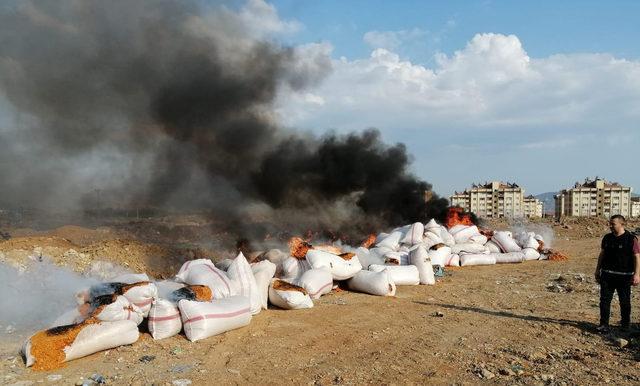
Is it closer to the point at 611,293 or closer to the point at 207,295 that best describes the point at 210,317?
the point at 207,295

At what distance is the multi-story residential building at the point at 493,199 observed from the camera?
46688mm

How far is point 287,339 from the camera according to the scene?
465cm

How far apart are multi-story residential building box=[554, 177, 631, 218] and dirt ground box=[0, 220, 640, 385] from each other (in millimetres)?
42312

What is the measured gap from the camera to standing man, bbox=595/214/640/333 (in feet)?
15.6

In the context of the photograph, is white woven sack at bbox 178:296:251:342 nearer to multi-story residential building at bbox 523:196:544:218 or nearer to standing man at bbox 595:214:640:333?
standing man at bbox 595:214:640:333

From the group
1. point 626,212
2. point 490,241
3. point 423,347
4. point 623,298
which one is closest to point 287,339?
point 423,347

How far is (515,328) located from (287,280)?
114 inches

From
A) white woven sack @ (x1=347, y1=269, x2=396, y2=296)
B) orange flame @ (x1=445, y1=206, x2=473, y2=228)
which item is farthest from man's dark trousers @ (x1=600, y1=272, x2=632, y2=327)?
orange flame @ (x1=445, y1=206, x2=473, y2=228)

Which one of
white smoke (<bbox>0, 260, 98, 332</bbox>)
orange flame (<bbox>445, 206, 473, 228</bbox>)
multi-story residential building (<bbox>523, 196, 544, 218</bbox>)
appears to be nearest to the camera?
white smoke (<bbox>0, 260, 98, 332</bbox>)

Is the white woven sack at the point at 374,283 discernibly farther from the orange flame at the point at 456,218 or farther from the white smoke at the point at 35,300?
the orange flame at the point at 456,218

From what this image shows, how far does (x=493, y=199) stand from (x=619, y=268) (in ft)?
146

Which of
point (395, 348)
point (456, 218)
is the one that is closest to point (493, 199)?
point (456, 218)

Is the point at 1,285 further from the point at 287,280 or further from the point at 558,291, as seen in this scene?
the point at 558,291

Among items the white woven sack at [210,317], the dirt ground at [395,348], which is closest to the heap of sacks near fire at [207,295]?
the white woven sack at [210,317]
